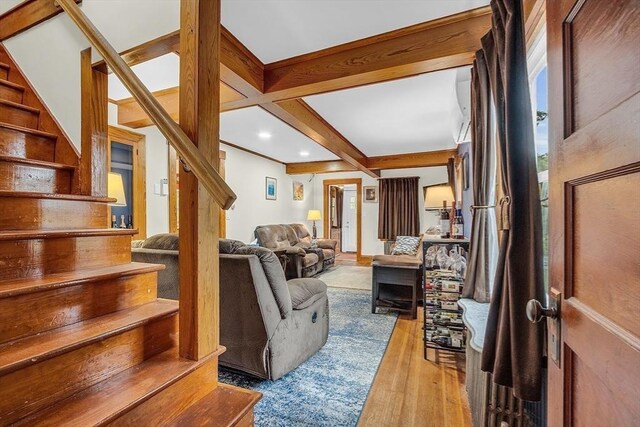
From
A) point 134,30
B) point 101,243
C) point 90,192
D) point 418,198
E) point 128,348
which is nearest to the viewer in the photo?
point 128,348

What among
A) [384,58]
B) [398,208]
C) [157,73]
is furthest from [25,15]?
[398,208]

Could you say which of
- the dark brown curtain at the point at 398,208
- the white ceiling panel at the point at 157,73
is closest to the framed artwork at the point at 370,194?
the dark brown curtain at the point at 398,208

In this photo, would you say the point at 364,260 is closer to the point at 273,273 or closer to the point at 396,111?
the point at 396,111

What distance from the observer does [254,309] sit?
6.50 ft

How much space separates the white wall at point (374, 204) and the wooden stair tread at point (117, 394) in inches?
260

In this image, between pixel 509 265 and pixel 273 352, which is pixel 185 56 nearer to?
pixel 509 265

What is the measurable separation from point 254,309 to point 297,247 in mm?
3433

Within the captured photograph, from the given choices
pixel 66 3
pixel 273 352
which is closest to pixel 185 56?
pixel 66 3

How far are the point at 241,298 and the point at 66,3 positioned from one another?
5.88 ft

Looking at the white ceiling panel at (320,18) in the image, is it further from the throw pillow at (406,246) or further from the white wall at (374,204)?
the white wall at (374,204)

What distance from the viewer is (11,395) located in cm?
80

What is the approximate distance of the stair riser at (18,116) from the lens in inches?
69.5

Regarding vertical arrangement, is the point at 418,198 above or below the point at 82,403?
above

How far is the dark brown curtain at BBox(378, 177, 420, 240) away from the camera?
704cm
